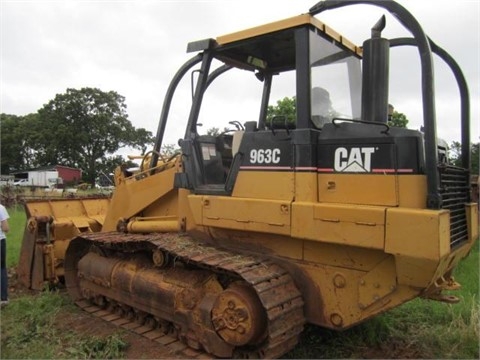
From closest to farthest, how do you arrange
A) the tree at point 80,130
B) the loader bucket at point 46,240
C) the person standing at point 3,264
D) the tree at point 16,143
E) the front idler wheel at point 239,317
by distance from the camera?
the front idler wheel at point 239,317, the person standing at point 3,264, the loader bucket at point 46,240, the tree at point 80,130, the tree at point 16,143

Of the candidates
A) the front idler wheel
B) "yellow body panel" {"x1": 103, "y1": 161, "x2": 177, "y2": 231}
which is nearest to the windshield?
the front idler wheel

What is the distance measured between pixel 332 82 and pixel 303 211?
4.52 feet

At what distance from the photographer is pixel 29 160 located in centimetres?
5884

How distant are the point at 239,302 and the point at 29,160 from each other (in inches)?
2426

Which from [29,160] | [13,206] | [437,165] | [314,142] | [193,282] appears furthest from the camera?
[29,160]

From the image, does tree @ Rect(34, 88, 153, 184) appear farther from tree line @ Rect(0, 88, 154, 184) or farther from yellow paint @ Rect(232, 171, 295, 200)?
yellow paint @ Rect(232, 171, 295, 200)

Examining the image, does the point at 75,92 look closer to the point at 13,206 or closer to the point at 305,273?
the point at 13,206

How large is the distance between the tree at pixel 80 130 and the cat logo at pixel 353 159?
2104 inches

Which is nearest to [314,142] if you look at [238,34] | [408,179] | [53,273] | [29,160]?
[408,179]

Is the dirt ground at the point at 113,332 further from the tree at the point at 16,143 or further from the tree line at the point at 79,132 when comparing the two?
the tree at the point at 16,143

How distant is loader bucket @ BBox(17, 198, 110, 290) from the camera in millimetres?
6242

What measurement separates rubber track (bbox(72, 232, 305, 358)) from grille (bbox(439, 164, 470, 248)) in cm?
136

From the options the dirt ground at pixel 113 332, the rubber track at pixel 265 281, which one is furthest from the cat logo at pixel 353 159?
the dirt ground at pixel 113 332

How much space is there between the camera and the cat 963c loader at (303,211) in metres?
3.31
